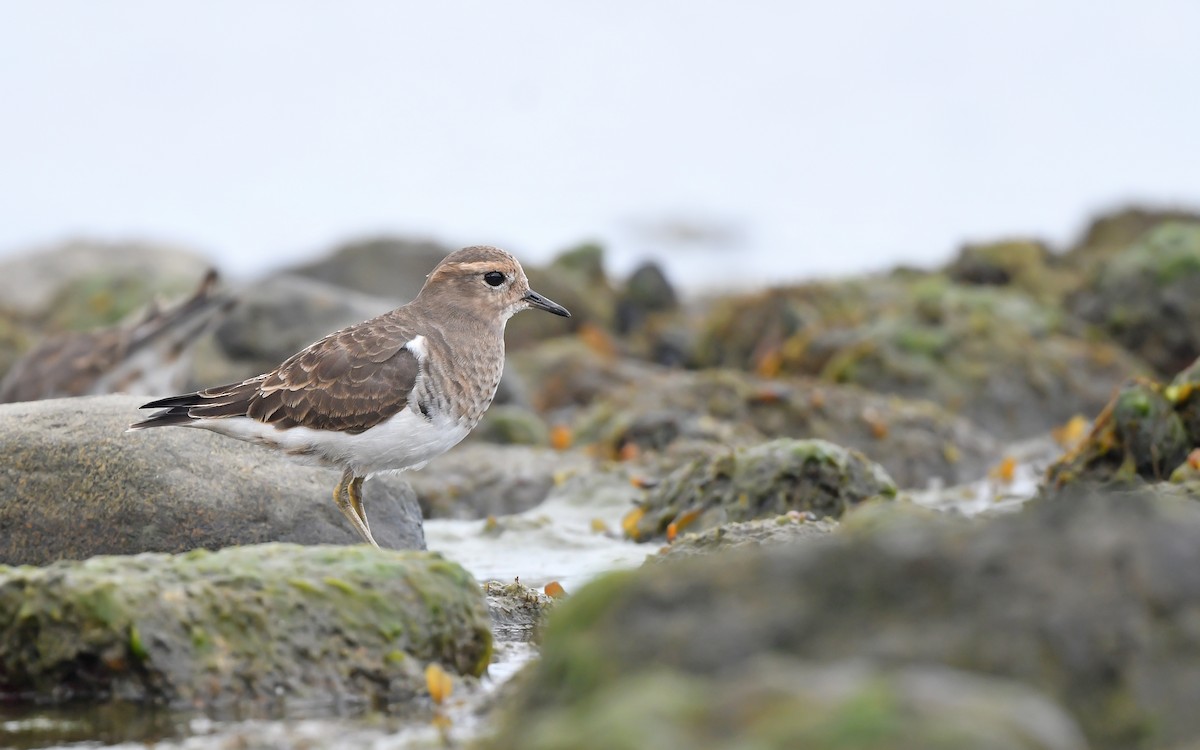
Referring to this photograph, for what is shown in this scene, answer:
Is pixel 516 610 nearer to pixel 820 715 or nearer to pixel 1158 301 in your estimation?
pixel 820 715

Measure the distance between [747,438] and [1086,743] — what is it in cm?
728

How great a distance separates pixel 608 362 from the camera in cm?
1457

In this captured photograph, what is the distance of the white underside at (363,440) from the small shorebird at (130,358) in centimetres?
464

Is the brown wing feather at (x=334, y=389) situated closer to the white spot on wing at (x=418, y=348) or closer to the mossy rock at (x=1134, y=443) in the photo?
the white spot on wing at (x=418, y=348)

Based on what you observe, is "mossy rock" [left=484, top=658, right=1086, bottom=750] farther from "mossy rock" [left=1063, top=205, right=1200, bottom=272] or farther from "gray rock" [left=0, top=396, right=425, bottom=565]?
"mossy rock" [left=1063, top=205, right=1200, bottom=272]

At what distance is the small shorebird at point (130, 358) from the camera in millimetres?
10961

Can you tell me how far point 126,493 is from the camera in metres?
6.28

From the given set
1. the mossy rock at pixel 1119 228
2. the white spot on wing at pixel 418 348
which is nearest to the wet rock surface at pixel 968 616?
the white spot on wing at pixel 418 348

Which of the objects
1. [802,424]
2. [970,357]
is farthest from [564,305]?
[802,424]

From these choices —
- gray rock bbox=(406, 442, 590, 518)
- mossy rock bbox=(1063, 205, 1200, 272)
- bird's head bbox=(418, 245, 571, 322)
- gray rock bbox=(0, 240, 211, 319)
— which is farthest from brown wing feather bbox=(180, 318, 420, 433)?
mossy rock bbox=(1063, 205, 1200, 272)

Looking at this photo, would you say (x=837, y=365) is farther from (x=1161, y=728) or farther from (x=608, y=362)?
(x=1161, y=728)

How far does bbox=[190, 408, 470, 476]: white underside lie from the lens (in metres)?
6.57

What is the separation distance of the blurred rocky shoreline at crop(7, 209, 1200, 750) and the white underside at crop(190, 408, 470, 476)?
18 cm

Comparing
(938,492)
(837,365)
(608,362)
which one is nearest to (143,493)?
(938,492)
